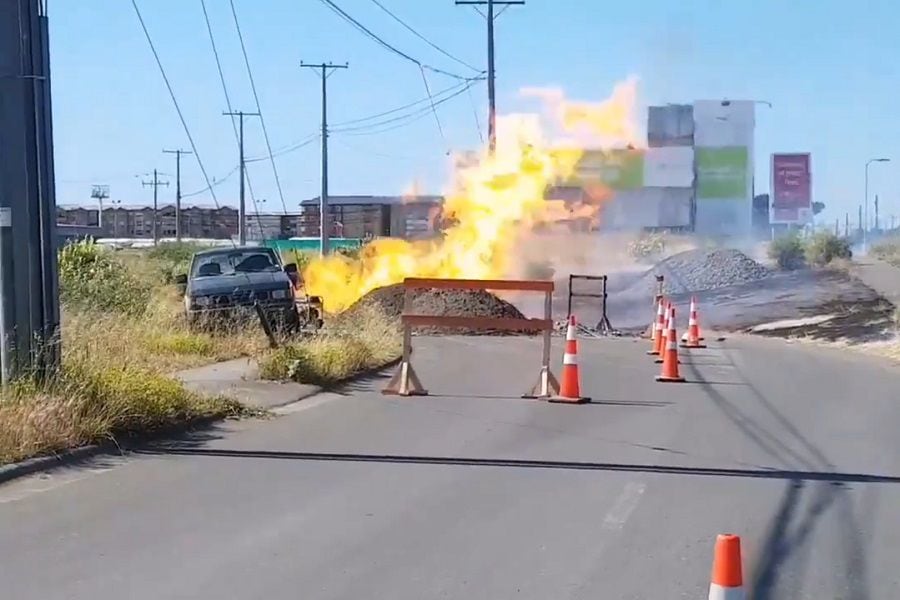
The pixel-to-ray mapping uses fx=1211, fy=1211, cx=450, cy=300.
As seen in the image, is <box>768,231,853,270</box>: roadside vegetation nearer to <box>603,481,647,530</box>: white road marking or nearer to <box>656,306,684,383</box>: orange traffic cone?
<box>656,306,684,383</box>: orange traffic cone

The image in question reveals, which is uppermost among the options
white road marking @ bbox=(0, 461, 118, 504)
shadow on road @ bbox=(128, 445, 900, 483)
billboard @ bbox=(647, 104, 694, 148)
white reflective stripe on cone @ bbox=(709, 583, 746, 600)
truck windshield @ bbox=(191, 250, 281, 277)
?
billboard @ bbox=(647, 104, 694, 148)

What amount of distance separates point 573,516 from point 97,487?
11.5ft

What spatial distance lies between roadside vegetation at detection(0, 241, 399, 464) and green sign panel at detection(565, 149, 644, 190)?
765 inches

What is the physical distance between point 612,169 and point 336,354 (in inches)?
1336

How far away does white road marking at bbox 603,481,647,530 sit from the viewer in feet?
26.2

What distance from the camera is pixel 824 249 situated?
6144cm

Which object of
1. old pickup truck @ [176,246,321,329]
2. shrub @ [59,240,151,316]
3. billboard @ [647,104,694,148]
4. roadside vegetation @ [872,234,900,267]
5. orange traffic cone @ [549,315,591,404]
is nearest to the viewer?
orange traffic cone @ [549,315,591,404]

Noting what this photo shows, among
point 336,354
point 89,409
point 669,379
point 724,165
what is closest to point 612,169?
point 724,165

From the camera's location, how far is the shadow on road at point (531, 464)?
9883 mm

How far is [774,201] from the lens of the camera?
84.7 metres

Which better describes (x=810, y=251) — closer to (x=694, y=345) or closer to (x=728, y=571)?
(x=694, y=345)

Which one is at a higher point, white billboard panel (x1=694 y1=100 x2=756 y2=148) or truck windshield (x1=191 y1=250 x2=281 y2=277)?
white billboard panel (x1=694 y1=100 x2=756 y2=148)

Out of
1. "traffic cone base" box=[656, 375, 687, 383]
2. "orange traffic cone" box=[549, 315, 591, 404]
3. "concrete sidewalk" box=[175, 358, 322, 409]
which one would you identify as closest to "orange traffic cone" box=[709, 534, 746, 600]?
"concrete sidewalk" box=[175, 358, 322, 409]

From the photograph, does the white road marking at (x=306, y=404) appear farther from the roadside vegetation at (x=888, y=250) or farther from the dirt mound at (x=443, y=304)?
the roadside vegetation at (x=888, y=250)
